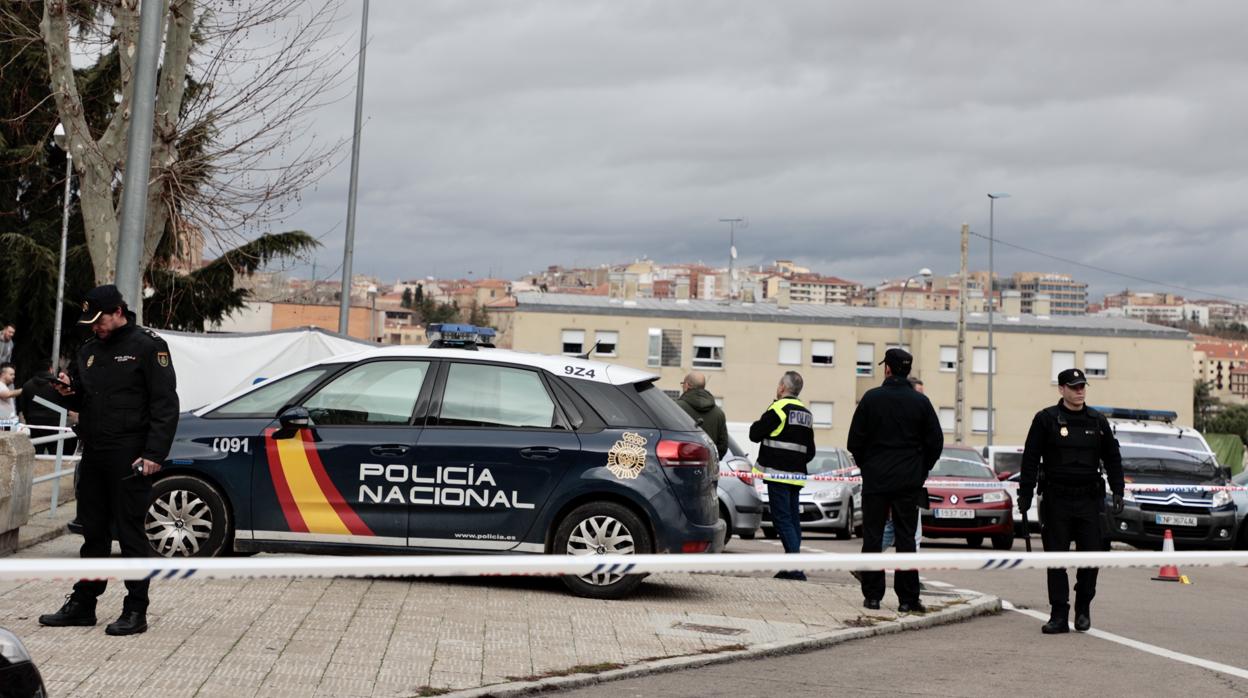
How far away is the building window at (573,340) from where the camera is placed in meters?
68.4

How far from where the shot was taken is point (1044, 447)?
10438mm

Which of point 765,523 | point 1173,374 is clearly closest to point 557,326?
point 1173,374

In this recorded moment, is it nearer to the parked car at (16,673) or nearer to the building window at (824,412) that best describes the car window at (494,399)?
the parked car at (16,673)

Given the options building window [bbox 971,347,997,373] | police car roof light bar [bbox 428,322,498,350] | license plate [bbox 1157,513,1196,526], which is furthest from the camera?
building window [bbox 971,347,997,373]

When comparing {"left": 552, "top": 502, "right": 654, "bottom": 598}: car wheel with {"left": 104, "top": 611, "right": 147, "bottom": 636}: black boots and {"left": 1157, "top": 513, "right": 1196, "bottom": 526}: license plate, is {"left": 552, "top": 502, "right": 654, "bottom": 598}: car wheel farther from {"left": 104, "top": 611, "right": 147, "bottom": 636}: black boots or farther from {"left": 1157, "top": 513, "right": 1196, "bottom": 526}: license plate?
{"left": 1157, "top": 513, "right": 1196, "bottom": 526}: license plate

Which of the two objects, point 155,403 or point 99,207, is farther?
point 99,207

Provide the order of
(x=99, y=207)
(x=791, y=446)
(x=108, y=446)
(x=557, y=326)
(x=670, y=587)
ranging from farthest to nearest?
1. (x=557, y=326)
2. (x=99, y=207)
3. (x=791, y=446)
4. (x=670, y=587)
5. (x=108, y=446)

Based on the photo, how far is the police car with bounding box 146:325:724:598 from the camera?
10227mm

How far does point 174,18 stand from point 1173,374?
210 ft

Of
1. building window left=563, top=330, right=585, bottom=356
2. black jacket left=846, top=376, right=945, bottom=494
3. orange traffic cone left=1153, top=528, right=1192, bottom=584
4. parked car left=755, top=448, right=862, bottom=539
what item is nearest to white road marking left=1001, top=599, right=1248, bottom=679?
black jacket left=846, top=376, right=945, bottom=494

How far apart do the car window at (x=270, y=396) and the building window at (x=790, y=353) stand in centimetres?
5960

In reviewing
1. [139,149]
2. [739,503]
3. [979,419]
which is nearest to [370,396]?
[139,149]

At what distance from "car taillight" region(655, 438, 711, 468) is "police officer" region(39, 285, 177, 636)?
352 cm

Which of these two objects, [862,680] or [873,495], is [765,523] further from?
[862,680]
